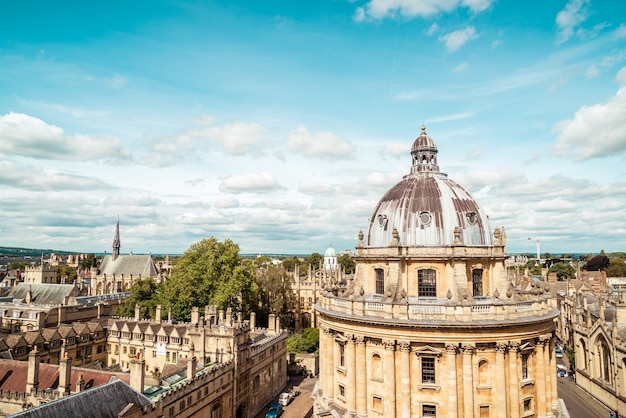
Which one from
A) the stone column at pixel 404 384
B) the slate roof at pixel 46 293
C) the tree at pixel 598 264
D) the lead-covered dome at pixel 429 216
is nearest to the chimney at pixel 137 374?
the stone column at pixel 404 384

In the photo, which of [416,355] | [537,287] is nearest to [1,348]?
[416,355]

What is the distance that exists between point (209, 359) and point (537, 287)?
2767cm

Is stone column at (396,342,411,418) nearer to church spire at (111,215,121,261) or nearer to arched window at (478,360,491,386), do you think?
arched window at (478,360,491,386)

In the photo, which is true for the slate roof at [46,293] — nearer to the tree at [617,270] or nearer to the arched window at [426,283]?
the arched window at [426,283]

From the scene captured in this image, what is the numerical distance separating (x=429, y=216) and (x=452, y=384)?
36.9 ft

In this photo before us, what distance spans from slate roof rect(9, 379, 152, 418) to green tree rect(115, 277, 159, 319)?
32.9m

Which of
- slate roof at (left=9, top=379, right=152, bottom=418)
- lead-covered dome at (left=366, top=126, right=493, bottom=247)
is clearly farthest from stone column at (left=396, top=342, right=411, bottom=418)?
slate roof at (left=9, top=379, right=152, bottom=418)

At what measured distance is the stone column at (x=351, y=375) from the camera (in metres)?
29.2

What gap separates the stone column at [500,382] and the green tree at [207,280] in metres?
35.0

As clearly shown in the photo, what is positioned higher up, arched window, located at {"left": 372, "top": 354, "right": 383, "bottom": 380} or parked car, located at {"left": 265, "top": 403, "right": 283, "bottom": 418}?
arched window, located at {"left": 372, "top": 354, "right": 383, "bottom": 380}

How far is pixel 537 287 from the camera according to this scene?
3412 centimetres

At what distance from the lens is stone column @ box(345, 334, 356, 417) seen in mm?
29188

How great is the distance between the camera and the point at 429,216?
31.6m

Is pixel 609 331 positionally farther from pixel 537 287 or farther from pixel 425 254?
Result: pixel 425 254
